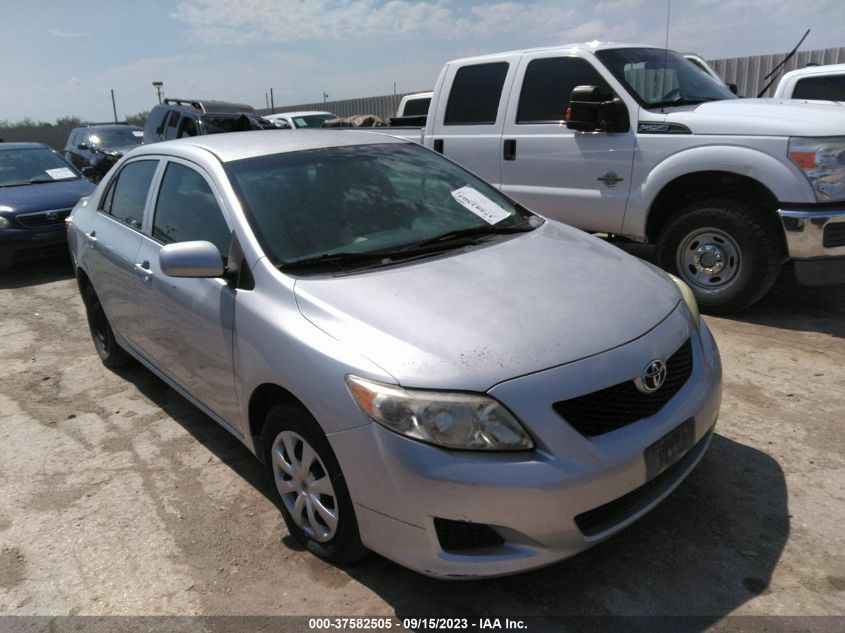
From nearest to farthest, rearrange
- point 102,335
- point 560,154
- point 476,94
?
1. point 102,335
2. point 560,154
3. point 476,94

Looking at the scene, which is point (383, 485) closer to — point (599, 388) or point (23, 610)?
point (599, 388)

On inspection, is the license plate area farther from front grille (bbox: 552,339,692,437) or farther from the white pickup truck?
the white pickup truck

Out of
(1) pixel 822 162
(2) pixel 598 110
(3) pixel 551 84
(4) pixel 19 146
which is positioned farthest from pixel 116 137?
(1) pixel 822 162

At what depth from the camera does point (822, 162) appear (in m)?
4.49

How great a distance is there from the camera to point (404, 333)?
238 cm

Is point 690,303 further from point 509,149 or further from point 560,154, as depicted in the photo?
point 509,149

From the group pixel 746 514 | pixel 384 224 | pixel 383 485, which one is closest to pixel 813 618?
pixel 746 514

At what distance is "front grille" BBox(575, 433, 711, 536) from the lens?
228cm

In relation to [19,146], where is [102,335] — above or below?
below

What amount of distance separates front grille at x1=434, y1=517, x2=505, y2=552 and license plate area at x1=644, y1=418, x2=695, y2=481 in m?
0.59

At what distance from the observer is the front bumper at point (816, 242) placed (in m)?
4.51

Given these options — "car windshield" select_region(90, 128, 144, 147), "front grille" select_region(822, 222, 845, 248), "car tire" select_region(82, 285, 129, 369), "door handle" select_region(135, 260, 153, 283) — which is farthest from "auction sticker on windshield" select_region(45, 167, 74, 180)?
"front grille" select_region(822, 222, 845, 248)

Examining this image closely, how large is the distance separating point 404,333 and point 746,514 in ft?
5.53

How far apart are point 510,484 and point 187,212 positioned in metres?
2.35
